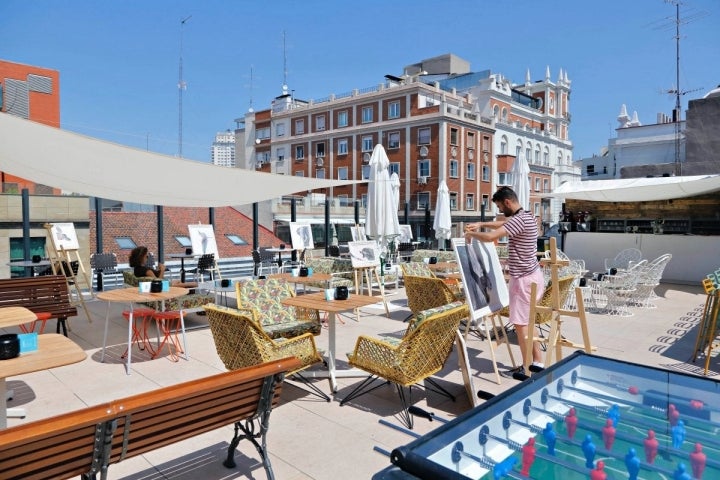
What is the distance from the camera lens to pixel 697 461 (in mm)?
1457

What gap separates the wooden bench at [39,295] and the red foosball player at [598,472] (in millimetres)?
5508

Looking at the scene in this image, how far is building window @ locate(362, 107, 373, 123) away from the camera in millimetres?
33119

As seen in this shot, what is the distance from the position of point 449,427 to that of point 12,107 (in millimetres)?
22342

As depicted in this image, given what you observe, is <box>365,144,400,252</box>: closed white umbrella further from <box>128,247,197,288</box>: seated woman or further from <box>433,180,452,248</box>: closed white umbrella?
<box>128,247,197,288</box>: seated woman

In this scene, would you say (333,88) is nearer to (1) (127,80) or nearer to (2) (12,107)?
(1) (127,80)

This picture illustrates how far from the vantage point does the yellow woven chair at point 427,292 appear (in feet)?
17.6

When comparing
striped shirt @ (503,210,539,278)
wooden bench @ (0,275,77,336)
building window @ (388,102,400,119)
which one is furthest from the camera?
building window @ (388,102,400,119)

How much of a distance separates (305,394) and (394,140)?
1160 inches

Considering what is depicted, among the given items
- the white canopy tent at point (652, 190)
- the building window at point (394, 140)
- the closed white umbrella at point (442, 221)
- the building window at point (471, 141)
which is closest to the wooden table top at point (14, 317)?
the closed white umbrella at point (442, 221)

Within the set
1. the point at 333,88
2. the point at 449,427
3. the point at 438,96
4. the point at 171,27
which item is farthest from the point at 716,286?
the point at 333,88

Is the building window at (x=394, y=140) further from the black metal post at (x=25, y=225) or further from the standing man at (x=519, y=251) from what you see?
the standing man at (x=519, y=251)

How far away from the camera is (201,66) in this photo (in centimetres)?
2067

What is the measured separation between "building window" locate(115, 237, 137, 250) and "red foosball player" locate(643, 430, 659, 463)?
2021 cm

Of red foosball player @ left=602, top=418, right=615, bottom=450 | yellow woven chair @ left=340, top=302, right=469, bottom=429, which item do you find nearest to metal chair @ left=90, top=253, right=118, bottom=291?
yellow woven chair @ left=340, top=302, right=469, bottom=429
